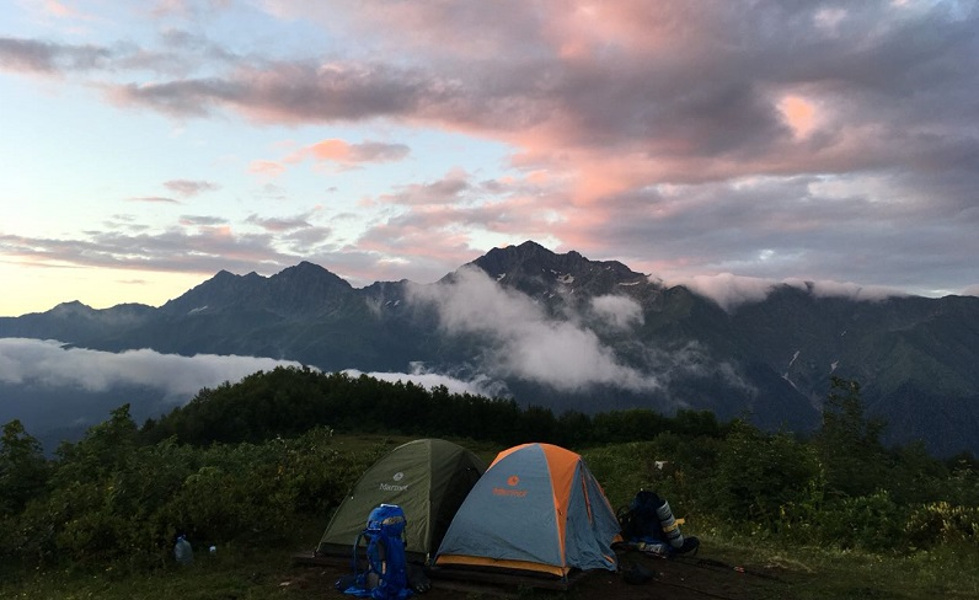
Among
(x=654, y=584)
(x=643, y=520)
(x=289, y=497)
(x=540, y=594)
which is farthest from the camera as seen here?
(x=289, y=497)

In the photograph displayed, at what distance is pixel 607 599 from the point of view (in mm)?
11117

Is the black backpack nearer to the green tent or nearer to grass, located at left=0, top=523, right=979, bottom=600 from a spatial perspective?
grass, located at left=0, top=523, right=979, bottom=600

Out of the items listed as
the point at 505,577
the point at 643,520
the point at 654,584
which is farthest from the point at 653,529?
the point at 505,577

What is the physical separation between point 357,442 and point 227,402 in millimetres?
28480

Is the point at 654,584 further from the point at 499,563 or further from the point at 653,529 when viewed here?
the point at 499,563

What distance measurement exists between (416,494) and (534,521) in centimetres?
302

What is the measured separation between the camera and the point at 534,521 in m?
12.3

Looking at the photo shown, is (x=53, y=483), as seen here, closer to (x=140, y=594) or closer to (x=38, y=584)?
(x=38, y=584)

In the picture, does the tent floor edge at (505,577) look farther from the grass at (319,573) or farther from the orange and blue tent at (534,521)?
the grass at (319,573)

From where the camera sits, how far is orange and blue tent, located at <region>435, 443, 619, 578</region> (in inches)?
470

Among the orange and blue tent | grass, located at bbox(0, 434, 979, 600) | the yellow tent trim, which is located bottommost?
grass, located at bbox(0, 434, 979, 600)

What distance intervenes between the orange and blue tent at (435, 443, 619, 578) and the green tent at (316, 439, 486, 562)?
2.26 ft

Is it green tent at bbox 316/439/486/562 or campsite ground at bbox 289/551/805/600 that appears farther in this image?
green tent at bbox 316/439/486/562

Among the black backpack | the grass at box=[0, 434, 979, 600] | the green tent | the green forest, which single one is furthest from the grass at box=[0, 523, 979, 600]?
the black backpack
